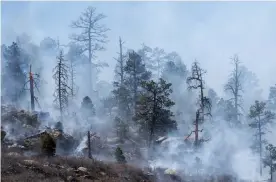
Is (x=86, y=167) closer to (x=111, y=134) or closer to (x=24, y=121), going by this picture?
(x=24, y=121)

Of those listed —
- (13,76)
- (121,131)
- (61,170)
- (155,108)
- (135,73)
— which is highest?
(13,76)

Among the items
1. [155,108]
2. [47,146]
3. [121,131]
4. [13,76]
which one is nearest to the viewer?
[47,146]

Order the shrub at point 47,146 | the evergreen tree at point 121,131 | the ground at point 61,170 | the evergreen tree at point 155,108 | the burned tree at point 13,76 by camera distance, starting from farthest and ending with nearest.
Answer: the burned tree at point 13,76 → the evergreen tree at point 121,131 → the evergreen tree at point 155,108 → the shrub at point 47,146 → the ground at point 61,170

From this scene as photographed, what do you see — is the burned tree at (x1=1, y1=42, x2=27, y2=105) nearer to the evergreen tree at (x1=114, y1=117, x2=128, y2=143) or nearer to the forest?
the forest

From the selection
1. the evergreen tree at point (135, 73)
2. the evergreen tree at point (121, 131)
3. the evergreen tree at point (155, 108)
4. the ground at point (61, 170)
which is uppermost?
the evergreen tree at point (135, 73)

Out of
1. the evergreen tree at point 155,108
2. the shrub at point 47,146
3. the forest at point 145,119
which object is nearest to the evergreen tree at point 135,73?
the forest at point 145,119

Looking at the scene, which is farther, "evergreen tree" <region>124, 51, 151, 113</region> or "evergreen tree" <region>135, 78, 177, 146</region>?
"evergreen tree" <region>124, 51, 151, 113</region>

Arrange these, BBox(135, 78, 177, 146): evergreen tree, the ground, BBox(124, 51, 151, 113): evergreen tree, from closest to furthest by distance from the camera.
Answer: the ground → BBox(135, 78, 177, 146): evergreen tree → BBox(124, 51, 151, 113): evergreen tree

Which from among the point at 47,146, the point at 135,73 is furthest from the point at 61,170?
the point at 135,73

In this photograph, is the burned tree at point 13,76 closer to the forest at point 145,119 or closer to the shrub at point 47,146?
the forest at point 145,119

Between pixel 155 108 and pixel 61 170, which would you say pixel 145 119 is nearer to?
pixel 155 108

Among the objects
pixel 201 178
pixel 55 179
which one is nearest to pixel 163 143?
pixel 201 178

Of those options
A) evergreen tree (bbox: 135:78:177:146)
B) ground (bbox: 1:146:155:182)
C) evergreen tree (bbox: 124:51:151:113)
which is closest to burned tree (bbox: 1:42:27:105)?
evergreen tree (bbox: 124:51:151:113)

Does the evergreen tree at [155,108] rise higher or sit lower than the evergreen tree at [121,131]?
higher
